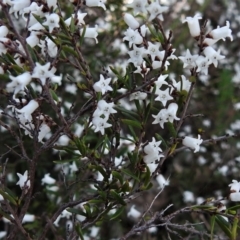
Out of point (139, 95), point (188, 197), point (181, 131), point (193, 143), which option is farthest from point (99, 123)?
point (181, 131)

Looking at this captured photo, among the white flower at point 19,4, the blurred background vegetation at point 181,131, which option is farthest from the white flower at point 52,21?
the blurred background vegetation at point 181,131

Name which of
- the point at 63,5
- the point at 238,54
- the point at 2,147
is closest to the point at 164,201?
the point at 2,147

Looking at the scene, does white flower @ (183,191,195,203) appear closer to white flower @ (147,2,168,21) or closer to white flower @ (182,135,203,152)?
white flower @ (182,135,203,152)

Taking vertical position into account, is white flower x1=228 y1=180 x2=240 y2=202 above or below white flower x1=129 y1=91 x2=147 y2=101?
below

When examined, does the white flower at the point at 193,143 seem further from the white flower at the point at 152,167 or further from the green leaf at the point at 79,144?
the green leaf at the point at 79,144

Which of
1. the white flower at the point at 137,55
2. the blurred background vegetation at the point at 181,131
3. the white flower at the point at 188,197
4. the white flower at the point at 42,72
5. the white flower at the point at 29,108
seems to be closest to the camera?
the white flower at the point at 42,72

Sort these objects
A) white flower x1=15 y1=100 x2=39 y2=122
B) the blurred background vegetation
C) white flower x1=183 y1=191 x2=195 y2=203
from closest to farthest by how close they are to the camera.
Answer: white flower x1=15 y1=100 x2=39 y2=122, the blurred background vegetation, white flower x1=183 y1=191 x2=195 y2=203

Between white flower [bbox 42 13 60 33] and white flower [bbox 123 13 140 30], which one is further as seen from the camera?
white flower [bbox 123 13 140 30]

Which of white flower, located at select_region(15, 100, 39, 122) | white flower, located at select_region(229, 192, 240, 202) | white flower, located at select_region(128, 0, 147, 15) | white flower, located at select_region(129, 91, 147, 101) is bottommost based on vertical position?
white flower, located at select_region(229, 192, 240, 202)

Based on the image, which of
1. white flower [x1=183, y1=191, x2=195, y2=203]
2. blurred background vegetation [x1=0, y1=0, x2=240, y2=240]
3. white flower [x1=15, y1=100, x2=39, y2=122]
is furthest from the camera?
white flower [x1=183, y1=191, x2=195, y2=203]

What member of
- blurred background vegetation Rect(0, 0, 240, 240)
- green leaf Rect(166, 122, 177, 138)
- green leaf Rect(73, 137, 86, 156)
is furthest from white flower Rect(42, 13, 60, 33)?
blurred background vegetation Rect(0, 0, 240, 240)

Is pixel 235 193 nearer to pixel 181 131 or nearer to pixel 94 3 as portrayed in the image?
pixel 94 3
